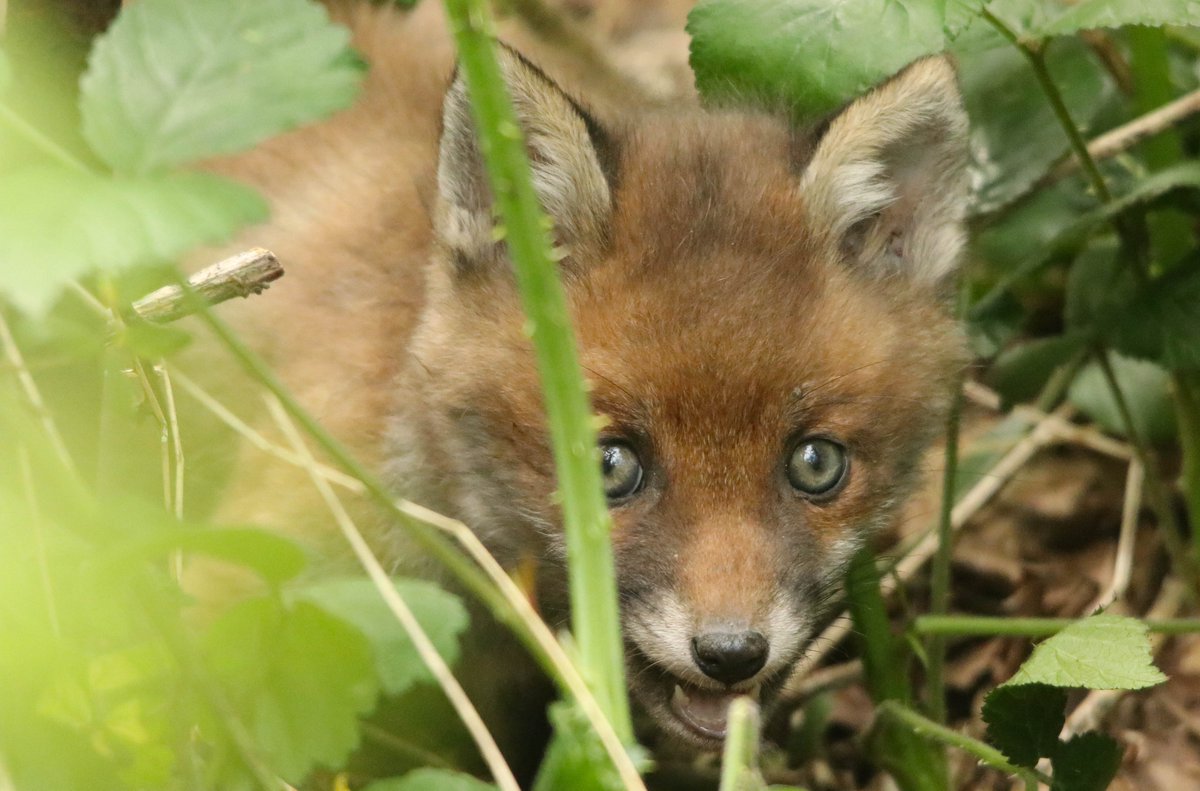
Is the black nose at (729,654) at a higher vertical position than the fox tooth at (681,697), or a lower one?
higher

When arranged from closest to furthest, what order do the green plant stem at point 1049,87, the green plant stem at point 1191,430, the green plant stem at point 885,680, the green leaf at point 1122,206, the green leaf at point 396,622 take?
the green leaf at point 396,622 < the green plant stem at point 1049,87 < the green plant stem at point 885,680 < the green leaf at point 1122,206 < the green plant stem at point 1191,430

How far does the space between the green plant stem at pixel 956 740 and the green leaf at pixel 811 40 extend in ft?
4.80

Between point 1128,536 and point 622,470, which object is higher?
point 622,470

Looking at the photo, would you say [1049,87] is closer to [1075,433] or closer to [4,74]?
[1075,433]

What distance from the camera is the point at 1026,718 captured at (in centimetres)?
291

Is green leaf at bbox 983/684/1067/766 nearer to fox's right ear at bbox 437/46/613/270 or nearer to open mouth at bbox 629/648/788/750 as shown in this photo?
open mouth at bbox 629/648/788/750

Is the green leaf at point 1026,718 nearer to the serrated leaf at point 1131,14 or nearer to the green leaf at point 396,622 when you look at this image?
the green leaf at point 396,622

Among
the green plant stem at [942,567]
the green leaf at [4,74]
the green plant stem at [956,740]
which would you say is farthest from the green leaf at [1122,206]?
the green leaf at [4,74]

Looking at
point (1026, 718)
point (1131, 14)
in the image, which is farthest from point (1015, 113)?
point (1026, 718)

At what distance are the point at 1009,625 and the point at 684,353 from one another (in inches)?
39.0

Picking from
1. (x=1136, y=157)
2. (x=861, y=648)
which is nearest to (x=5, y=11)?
(x=861, y=648)

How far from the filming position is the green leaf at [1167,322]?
3.72m

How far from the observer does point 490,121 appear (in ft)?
6.54

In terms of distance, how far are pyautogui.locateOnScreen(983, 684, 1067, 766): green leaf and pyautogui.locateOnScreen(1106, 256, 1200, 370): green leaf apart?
1239 millimetres
